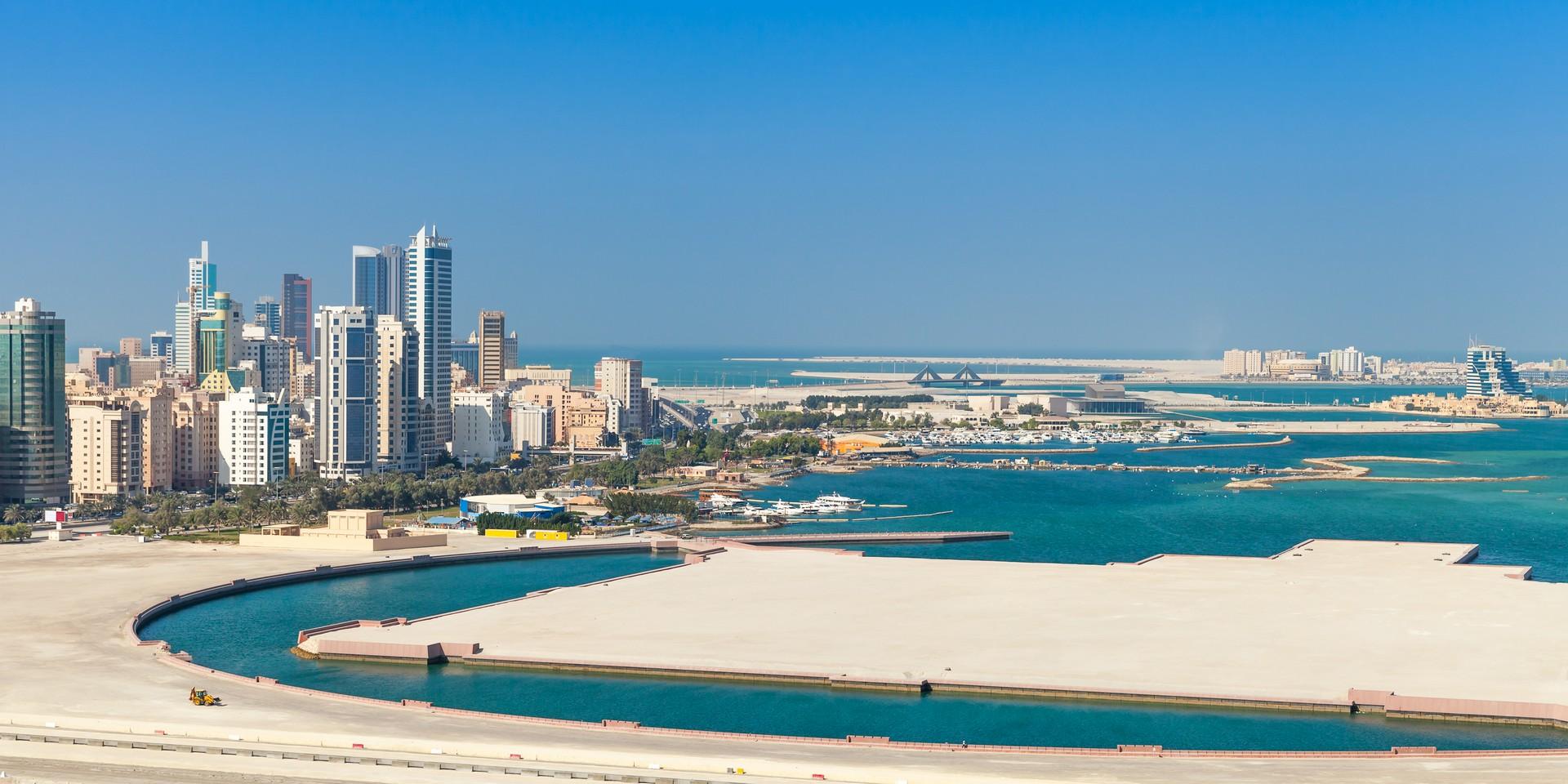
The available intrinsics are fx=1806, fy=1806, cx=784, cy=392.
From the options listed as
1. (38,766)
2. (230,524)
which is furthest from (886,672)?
(230,524)

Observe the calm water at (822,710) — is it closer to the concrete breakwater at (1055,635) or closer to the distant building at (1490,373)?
the concrete breakwater at (1055,635)

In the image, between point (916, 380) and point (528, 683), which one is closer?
point (528, 683)

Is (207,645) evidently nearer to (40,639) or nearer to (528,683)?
(40,639)

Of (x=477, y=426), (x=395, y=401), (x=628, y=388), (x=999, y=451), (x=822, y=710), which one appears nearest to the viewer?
(x=822, y=710)

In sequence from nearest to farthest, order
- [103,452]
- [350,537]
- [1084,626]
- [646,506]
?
[1084,626] < [350,537] < [646,506] < [103,452]

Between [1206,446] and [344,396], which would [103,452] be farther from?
[1206,446]

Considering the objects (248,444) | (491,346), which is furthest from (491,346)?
(248,444)
